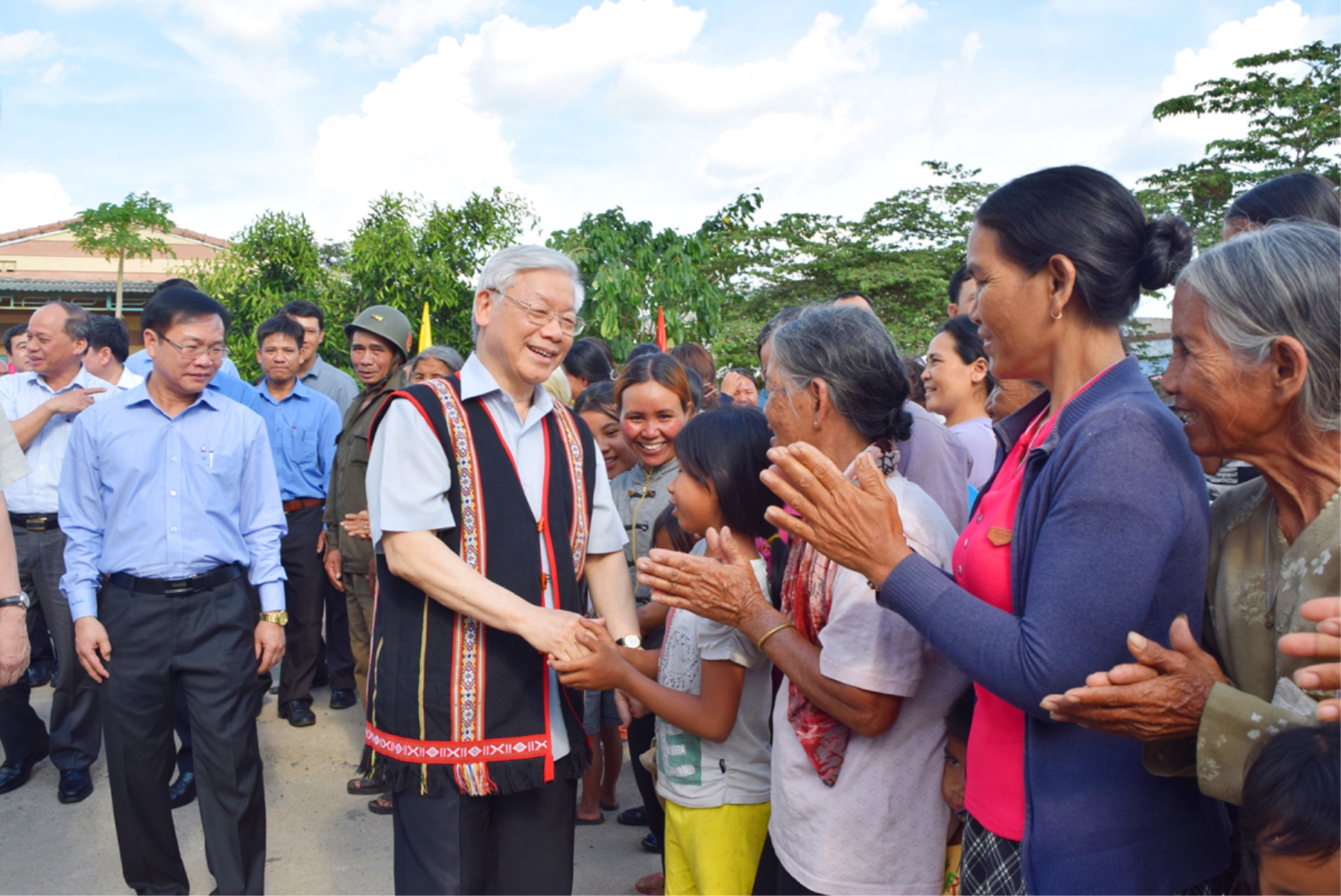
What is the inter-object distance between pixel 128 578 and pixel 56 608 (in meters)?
1.72

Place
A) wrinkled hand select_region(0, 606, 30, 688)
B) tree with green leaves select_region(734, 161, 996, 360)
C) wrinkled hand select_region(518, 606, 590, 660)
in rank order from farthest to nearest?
tree with green leaves select_region(734, 161, 996, 360) → wrinkled hand select_region(0, 606, 30, 688) → wrinkled hand select_region(518, 606, 590, 660)

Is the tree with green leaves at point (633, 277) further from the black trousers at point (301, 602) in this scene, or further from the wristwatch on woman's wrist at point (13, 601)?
the wristwatch on woman's wrist at point (13, 601)

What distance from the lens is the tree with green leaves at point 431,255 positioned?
11.1 m

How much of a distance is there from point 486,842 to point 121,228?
95.9 feet

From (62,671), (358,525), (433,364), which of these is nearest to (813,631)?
(358,525)

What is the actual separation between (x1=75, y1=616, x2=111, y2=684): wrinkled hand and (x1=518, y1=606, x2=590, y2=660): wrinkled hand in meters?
1.84

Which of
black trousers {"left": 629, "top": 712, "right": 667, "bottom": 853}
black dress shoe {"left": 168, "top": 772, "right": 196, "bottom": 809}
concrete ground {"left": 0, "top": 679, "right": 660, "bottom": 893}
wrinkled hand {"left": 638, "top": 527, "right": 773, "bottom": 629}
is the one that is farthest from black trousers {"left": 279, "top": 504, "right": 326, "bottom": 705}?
wrinkled hand {"left": 638, "top": 527, "right": 773, "bottom": 629}

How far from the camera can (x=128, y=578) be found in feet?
10.1

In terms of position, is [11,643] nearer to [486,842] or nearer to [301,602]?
[486,842]

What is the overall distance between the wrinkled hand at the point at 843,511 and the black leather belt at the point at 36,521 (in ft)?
14.1

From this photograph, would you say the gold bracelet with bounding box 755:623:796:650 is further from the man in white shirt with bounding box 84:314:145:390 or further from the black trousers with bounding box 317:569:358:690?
the man in white shirt with bounding box 84:314:145:390

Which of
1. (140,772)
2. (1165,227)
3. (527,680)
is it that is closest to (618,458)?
(527,680)

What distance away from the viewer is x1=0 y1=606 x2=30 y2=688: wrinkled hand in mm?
2463

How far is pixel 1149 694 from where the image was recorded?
127cm
